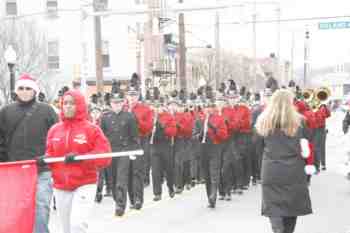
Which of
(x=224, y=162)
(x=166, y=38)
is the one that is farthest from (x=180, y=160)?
(x=166, y=38)

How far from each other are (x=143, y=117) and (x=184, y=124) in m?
2.65

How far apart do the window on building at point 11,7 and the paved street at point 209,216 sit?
3420 cm

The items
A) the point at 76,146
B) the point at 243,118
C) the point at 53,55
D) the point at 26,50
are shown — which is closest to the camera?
the point at 76,146

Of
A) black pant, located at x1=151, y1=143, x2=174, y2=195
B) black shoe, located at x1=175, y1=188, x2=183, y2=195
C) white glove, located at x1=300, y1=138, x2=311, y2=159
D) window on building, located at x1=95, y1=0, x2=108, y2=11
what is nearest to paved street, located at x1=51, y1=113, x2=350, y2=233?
black shoe, located at x1=175, y1=188, x2=183, y2=195

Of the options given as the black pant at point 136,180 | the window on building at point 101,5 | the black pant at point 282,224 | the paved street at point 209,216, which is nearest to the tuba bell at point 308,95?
the paved street at point 209,216

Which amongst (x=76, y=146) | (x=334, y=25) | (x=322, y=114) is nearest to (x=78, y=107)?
(x=76, y=146)

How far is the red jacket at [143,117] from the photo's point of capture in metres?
14.0

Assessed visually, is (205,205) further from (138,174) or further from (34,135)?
(34,135)

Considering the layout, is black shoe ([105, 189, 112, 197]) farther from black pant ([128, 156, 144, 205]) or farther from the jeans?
the jeans

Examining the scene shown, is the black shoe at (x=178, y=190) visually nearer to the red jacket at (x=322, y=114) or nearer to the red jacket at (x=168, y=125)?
the red jacket at (x=168, y=125)

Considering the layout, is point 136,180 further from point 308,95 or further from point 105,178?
point 308,95

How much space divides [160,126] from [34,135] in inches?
269

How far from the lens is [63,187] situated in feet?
24.4

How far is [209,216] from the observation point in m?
12.2
